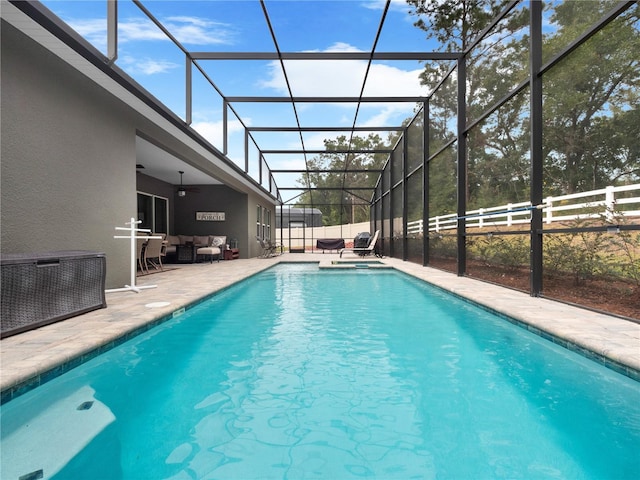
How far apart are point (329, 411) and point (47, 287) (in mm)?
2449

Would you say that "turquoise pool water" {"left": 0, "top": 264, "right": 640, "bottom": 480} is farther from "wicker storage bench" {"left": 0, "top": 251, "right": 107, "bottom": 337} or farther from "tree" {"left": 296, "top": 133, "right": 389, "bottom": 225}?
"tree" {"left": 296, "top": 133, "right": 389, "bottom": 225}

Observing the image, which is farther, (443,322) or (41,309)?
(443,322)

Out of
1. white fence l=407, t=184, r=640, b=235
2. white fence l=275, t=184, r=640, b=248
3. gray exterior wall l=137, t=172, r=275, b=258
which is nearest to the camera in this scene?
white fence l=407, t=184, r=640, b=235

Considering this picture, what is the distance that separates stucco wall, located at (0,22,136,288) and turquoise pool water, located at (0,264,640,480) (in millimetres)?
1572

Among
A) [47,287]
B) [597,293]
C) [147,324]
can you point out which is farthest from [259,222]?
[47,287]

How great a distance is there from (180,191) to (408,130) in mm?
6372

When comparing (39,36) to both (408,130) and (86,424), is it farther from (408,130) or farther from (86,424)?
(408,130)

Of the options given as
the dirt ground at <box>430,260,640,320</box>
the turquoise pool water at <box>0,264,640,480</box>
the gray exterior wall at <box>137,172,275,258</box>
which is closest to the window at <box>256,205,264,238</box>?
the gray exterior wall at <box>137,172,275,258</box>

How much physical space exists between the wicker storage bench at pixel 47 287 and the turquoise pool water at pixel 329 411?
2.39 ft

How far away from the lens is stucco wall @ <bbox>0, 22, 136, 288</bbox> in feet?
10.3

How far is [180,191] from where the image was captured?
10055 mm

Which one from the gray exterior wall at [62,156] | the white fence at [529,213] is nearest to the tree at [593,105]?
the white fence at [529,213]

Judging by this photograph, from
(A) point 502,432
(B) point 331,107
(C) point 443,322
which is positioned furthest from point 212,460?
(B) point 331,107

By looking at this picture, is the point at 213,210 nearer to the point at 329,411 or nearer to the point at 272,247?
the point at 272,247
